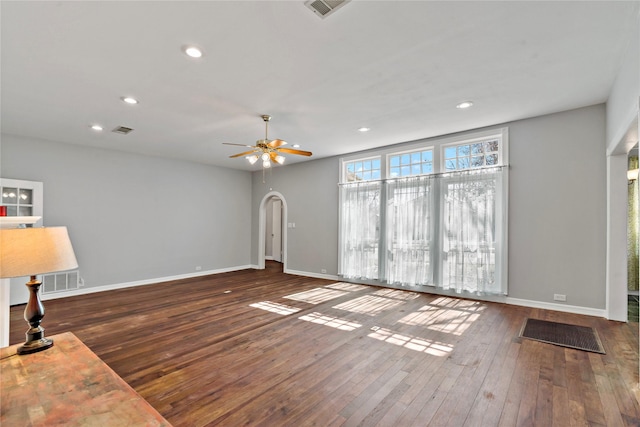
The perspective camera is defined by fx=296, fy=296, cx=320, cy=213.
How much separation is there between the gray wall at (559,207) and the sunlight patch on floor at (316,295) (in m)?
2.90

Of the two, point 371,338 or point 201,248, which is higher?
point 201,248

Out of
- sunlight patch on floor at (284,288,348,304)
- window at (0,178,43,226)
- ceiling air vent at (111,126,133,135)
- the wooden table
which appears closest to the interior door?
sunlight patch on floor at (284,288,348,304)

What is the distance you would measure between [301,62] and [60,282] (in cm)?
586

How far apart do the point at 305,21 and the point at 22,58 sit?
8.83ft

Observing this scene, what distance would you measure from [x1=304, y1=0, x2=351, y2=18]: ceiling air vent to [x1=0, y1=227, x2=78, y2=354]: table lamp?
2121mm

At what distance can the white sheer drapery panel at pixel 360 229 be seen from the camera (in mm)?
6250

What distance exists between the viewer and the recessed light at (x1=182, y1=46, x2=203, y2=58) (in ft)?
8.70

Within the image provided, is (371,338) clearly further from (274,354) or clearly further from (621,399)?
(621,399)

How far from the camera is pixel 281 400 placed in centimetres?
223

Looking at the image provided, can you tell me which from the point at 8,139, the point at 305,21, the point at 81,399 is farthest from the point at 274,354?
the point at 8,139

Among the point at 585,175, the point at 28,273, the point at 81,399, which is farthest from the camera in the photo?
the point at 585,175

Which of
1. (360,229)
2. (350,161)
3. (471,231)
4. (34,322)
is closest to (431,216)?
(471,231)

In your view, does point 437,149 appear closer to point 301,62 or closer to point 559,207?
point 559,207

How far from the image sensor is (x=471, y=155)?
205 inches
